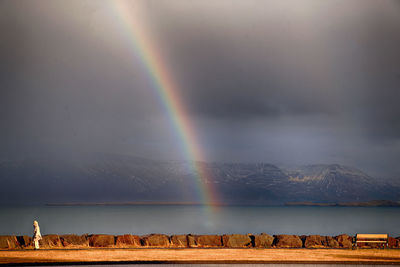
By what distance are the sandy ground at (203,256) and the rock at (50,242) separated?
0.90 m

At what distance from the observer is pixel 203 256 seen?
61.1 ft

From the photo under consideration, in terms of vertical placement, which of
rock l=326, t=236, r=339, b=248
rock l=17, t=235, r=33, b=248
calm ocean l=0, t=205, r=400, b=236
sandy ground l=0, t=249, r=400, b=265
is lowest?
sandy ground l=0, t=249, r=400, b=265

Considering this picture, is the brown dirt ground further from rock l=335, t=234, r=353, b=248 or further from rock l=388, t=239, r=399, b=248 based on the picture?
rock l=388, t=239, r=399, b=248

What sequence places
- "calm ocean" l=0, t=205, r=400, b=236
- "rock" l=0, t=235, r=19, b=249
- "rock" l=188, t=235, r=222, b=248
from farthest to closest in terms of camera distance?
"calm ocean" l=0, t=205, r=400, b=236 < "rock" l=188, t=235, r=222, b=248 < "rock" l=0, t=235, r=19, b=249

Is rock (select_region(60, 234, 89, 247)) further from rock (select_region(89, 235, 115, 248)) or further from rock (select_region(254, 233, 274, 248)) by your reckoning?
rock (select_region(254, 233, 274, 248))

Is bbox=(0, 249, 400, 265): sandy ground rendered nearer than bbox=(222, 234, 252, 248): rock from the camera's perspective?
Yes

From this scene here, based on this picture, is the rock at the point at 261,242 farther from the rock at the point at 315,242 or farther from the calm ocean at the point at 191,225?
the calm ocean at the point at 191,225

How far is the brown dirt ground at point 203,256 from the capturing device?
58.2 ft

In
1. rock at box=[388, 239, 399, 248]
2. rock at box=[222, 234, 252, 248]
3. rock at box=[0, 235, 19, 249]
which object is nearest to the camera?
rock at box=[0, 235, 19, 249]

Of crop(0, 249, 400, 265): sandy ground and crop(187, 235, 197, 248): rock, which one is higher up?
crop(187, 235, 197, 248): rock

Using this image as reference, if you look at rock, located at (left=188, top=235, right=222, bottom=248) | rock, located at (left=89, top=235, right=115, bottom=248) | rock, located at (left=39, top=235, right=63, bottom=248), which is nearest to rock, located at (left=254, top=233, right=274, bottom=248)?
rock, located at (left=188, top=235, right=222, bottom=248)

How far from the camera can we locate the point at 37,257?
18.6 meters

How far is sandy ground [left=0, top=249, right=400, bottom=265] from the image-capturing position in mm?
17733

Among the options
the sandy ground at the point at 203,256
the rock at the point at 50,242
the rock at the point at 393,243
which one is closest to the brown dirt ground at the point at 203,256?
the sandy ground at the point at 203,256
